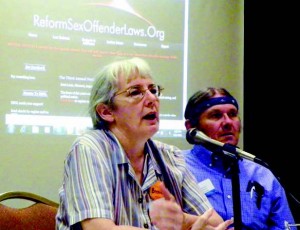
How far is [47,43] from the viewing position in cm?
318

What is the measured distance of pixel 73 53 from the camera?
324 cm

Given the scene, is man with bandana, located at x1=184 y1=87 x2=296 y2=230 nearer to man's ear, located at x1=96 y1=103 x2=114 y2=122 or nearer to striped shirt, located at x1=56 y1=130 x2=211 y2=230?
striped shirt, located at x1=56 y1=130 x2=211 y2=230

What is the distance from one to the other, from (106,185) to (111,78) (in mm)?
437

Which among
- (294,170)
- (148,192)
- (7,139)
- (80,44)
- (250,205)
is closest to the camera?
(148,192)

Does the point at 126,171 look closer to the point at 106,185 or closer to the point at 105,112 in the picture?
the point at 106,185

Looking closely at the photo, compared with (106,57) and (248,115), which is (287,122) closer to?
(248,115)

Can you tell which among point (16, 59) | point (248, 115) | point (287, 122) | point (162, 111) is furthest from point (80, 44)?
point (287, 122)

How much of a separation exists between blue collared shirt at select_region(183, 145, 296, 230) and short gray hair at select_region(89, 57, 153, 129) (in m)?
0.80

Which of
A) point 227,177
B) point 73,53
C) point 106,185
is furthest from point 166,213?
point 73,53

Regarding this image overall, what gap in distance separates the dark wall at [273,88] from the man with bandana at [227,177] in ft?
3.31

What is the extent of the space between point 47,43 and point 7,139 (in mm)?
649

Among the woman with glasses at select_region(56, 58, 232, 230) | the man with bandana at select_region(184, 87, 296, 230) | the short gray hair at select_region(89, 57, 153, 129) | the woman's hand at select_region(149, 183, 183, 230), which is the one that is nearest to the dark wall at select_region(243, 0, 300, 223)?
the man with bandana at select_region(184, 87, 296, 230)

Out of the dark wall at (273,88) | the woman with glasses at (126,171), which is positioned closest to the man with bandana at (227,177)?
the woman with glasses at (126,171)

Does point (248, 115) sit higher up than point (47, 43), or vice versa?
point (47, 43)
